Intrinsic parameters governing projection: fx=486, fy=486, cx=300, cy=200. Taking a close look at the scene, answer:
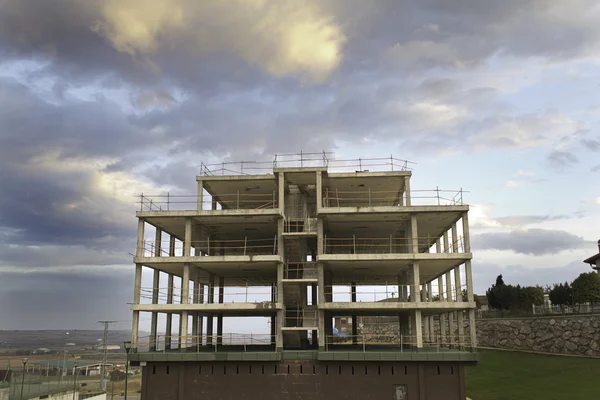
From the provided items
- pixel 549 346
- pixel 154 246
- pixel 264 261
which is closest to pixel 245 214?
pixel 264 261

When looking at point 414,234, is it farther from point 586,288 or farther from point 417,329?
point 586,288

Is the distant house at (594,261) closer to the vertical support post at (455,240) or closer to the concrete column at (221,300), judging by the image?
the vertical support post at (455,240)

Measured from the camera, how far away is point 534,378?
1845 inches

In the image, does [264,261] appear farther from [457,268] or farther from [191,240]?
[457,268]

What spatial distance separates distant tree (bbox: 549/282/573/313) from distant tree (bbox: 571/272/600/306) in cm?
156

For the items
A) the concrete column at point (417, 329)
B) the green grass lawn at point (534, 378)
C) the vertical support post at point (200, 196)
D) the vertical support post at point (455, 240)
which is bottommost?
the green grass lawn at point (534, 378)

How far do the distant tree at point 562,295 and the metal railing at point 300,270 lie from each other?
140ft

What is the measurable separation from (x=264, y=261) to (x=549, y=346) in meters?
40.0

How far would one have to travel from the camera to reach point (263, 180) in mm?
38281

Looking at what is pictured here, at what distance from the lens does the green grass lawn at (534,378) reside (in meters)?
40.7

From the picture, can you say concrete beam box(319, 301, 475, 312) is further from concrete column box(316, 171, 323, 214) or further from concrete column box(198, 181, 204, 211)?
concrete column box(198, 181, 204, 211)

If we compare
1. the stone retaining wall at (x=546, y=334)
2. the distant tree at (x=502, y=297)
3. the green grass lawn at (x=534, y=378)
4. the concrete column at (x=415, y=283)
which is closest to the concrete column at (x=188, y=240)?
the concrete column at (x=415, y=283)

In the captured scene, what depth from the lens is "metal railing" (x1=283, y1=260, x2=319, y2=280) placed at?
35406 mm

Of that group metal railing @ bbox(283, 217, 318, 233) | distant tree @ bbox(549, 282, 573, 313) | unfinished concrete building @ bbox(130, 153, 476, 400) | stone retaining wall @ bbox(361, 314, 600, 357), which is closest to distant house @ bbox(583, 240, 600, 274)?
distant tree @ bbox(549, 282, 573, 313)
